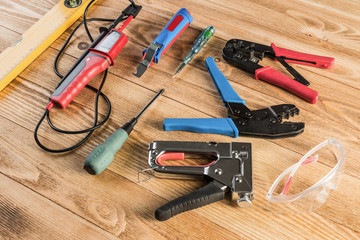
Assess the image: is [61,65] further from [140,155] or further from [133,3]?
[140,155]

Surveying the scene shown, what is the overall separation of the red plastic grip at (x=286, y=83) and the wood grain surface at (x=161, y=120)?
0.08 feet

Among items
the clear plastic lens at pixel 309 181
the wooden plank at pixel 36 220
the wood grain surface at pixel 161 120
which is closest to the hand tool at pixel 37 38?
the wood grain surface at pixel 161 120

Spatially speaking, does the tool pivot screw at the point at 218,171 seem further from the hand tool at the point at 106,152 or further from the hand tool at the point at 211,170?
the hand tool at the point at 106,152

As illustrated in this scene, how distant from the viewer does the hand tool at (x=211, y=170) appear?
33.4 inches

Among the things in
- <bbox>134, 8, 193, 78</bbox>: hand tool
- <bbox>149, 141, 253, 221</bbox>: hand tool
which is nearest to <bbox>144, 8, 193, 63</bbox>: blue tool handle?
<bbox>134, 8, 193, 78</bbox>: hand tool

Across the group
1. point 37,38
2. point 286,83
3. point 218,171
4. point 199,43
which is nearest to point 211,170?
point 218,171

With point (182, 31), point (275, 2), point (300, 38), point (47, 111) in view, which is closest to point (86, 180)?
point (47, 111)

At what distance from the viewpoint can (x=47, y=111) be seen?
1050 millimetres

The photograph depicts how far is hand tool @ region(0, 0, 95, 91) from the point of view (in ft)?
3.76

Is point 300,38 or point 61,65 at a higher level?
point 300,38

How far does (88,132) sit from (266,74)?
58cm

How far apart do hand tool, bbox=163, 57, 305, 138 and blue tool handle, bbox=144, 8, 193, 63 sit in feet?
0.93

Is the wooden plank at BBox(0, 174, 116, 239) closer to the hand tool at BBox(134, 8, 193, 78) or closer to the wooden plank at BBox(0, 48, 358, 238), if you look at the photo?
the wooden plank at BBox(0, 48, 358, 238)

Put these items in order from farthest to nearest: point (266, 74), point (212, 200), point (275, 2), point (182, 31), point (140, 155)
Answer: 1. point (275, 2)
2. point (182, 31)
3. point (266, 74)
4. point (140, 155)
5. point (212, 200)
